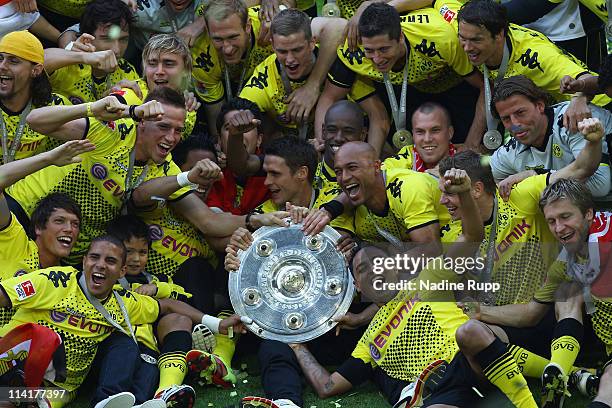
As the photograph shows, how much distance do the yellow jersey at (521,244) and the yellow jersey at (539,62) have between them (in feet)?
3.22

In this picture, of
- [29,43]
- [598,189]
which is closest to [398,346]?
[598,189]

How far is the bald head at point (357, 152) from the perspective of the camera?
8477 millimetres

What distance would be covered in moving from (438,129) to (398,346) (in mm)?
1597

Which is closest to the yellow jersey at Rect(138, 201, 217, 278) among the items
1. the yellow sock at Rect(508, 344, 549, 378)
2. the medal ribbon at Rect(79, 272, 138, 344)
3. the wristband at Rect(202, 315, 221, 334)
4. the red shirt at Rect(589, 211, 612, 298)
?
the wristband at Rect(202, 315, 221, 334)

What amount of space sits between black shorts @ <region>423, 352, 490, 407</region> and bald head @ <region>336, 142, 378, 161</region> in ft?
5.08

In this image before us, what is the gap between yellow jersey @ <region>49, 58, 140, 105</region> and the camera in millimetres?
9141

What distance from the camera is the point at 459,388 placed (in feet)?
24.3

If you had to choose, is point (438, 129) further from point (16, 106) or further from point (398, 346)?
point (16, 106)

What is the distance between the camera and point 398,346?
8008 millimetres

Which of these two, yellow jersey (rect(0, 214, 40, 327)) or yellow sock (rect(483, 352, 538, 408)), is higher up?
yellow jersey (rect(0, 214, 40, 327))

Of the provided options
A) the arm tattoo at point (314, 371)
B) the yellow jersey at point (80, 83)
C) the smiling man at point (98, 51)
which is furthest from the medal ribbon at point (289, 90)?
the arm tattoo at point (314, 371)

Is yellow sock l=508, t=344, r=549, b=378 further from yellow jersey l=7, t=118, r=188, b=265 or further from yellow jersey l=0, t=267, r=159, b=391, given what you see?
yellow jersey l=7, t=118, r=188, b=265

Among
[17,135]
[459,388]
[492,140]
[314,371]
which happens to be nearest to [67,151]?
[17,135]

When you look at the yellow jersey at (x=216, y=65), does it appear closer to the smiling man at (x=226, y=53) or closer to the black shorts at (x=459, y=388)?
the smiling man at (x=226, y=53)
